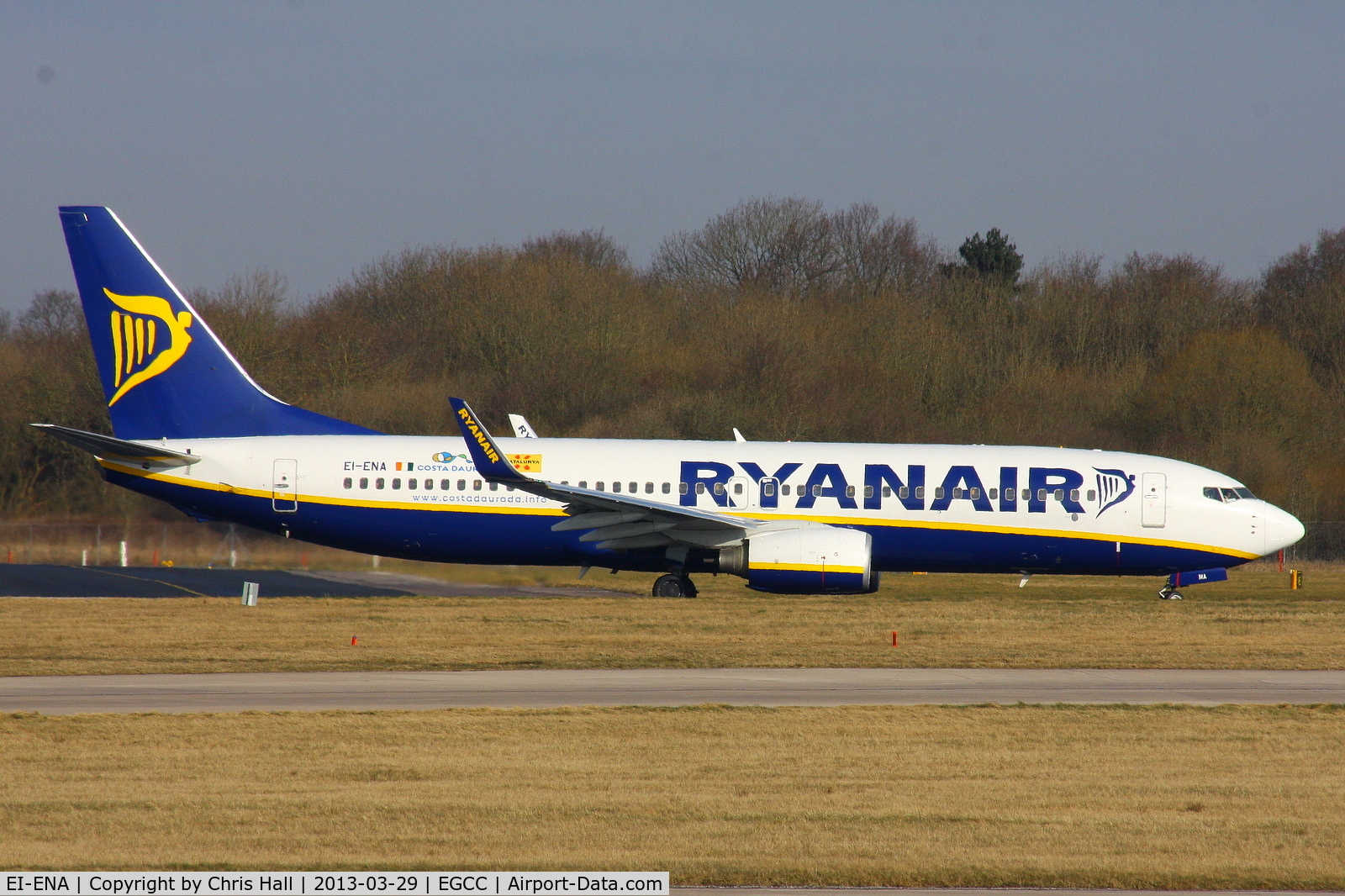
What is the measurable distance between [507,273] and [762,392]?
45.2ft

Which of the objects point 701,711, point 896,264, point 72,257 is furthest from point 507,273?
point 701,711

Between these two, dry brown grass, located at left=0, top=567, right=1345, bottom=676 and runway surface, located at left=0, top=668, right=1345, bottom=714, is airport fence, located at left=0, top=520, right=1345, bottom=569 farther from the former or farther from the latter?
runway surface, located at left=0, top=668, right=1345, bottom=714

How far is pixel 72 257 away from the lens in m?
28.1

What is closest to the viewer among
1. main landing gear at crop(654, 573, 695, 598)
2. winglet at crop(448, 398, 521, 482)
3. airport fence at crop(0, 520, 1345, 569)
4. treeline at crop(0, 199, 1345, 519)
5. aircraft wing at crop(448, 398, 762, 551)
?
winglet at crop(448, 398, 521, 482)

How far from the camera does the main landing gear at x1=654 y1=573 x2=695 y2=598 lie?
27.9 meters

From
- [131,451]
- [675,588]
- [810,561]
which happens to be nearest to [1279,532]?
[810,561]

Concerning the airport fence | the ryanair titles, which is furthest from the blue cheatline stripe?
the airport fence

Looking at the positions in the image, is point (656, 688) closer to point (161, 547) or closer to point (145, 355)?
point (145, 355)

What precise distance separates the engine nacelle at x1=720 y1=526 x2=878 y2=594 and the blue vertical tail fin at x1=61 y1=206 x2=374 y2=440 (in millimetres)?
9990

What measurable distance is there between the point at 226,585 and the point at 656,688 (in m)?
18.6

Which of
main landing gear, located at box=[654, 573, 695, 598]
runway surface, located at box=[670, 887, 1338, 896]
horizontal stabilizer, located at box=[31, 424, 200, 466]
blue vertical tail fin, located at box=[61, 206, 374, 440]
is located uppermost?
blue vertical tail fin, located at box=[61, 206, 374, 440]

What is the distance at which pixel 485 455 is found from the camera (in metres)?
25.0

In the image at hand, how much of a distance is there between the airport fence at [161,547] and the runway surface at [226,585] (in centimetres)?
37

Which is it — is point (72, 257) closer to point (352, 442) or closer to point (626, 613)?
point (352, 442)
